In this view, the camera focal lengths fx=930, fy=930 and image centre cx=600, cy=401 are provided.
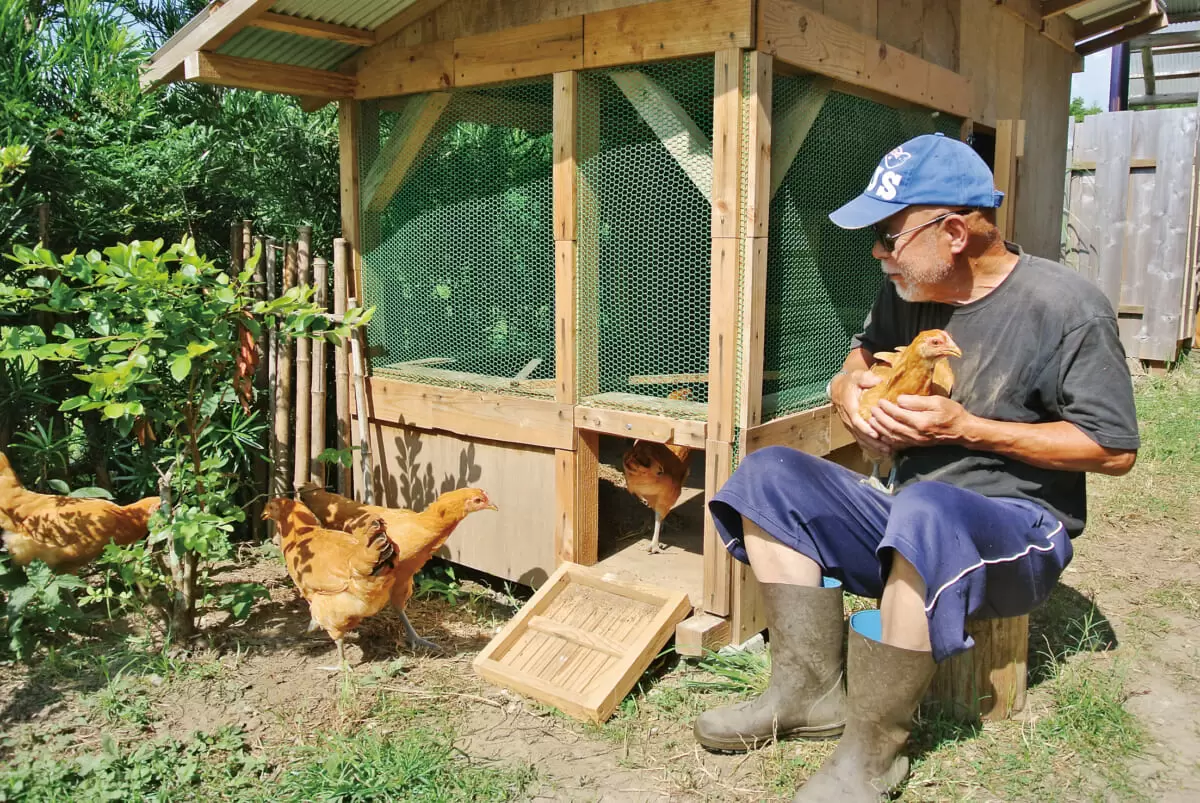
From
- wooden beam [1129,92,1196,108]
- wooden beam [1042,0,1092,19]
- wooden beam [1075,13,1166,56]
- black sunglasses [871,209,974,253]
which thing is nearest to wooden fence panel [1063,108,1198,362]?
wooden beam [1075,13,1166,56]

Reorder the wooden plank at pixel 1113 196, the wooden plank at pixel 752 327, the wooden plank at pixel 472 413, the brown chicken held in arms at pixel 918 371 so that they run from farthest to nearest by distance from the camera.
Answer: the wooden plank at pixel 1113 196 < the wooden plank at pixel 472 413 < the wooden plank at pixel 752 327 < the brown chicken held in arms at pixel 918 371

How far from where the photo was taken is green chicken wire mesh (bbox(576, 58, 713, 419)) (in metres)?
3.34

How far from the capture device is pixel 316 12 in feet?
12.1

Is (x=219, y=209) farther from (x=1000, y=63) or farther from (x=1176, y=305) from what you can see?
(x=1176, y=305)

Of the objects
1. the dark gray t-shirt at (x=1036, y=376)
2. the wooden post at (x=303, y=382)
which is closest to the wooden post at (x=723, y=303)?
the dark gray t-shirt at (x=1036, y=376)

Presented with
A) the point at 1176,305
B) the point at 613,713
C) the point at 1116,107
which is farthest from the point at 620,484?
the point at 1116,107

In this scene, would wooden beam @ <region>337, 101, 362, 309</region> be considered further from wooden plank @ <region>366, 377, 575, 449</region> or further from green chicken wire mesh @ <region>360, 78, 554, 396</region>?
wooden plank @ <region>366, 377, 575, 449</region>

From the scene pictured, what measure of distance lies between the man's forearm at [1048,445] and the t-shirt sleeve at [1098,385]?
3cm

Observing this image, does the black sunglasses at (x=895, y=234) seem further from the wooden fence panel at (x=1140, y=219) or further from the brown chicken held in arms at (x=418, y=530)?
the wooden fence panel at (x=1140, y=219)

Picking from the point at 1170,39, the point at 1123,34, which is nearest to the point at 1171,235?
the point at 1123,34

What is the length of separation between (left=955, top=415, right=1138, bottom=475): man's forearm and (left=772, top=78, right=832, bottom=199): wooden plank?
1.26 meters

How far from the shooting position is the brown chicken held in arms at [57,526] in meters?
3.49

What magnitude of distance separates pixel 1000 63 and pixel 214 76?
3824mm

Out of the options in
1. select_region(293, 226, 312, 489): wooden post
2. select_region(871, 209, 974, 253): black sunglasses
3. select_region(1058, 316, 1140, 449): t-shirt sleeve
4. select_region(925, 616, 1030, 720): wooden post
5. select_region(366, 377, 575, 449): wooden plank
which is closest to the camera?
select_region(1058, 316, 1140, 449): t-shirt sleeve
